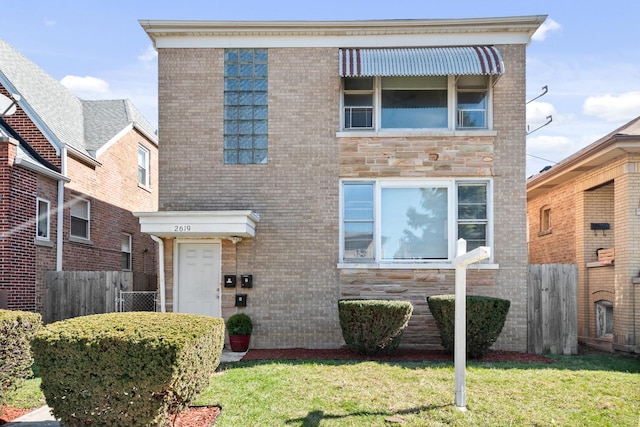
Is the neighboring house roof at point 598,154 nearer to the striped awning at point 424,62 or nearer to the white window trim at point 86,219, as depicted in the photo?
the striped awning at point 424,62

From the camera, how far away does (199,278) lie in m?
10.9

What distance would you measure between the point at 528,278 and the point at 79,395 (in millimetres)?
8658

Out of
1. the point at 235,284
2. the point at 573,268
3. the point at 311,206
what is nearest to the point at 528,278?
the point at 573,268

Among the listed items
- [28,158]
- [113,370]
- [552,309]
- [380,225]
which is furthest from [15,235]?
[552,309]

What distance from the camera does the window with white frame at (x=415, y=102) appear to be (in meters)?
10.9

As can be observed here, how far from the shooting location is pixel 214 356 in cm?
591

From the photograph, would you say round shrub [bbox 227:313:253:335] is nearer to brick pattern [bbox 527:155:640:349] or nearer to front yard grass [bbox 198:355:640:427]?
front yard grass [bbox 198:355:640:427]

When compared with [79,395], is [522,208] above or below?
above

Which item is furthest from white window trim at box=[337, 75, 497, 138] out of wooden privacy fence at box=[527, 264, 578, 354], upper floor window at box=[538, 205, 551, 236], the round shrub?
upper floor window at box=[538, 205, 551, 236]

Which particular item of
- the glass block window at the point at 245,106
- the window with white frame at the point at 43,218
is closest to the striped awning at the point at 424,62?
the glass block window at the point at 245,106

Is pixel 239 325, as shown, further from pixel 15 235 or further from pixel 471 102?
pixel 471 102

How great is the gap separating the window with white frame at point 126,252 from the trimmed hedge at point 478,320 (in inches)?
427

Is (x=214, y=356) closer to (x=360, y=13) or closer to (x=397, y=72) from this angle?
(x=397, y=72)

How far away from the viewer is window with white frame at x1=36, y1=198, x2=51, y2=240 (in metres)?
12.5
